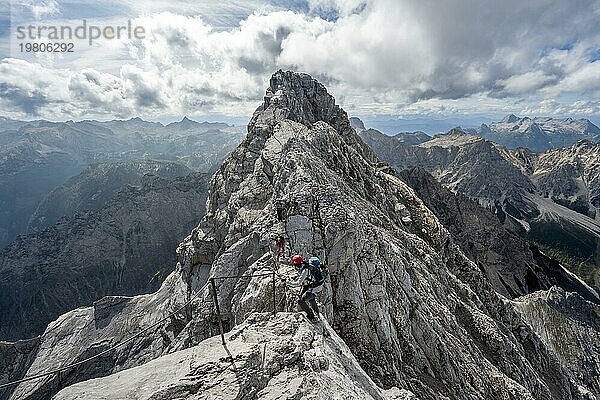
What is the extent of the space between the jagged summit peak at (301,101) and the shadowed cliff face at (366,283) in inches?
465

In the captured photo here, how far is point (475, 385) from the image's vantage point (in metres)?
23.2

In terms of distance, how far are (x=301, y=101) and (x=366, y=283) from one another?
5883 centimetres

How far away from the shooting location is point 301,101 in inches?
2948

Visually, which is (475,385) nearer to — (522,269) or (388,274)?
(388,274)

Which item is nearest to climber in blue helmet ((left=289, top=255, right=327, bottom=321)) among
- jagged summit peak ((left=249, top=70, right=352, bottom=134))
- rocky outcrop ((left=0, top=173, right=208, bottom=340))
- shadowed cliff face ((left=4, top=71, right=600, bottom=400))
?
shadowed cliff face ((left=4, top=71, right=600, bottom=400))

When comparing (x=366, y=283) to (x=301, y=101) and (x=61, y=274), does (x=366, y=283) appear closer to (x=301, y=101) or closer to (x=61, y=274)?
(x=301, y=101)

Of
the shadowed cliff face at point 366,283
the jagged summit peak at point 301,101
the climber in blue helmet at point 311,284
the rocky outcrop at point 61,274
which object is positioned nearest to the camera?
the climber in blue helmet at point 311,284

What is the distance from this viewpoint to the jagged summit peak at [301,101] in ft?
223

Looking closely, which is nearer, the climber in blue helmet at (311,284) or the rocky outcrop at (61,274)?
the climber in blue helmet at (311,284)

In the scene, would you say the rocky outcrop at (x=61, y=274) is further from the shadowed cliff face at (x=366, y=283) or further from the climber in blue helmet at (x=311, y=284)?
the climber in blue helmet at (x=311, y=284)

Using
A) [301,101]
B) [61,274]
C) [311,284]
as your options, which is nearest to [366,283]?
[311,284]

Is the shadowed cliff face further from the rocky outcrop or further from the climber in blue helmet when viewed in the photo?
the rocky outcrop

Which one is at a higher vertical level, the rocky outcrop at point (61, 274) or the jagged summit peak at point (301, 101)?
the jagged summit peak at point (301, 101)

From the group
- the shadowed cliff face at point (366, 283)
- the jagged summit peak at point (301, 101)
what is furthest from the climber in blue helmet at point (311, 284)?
the jagged summit peak at point (301, 101)
